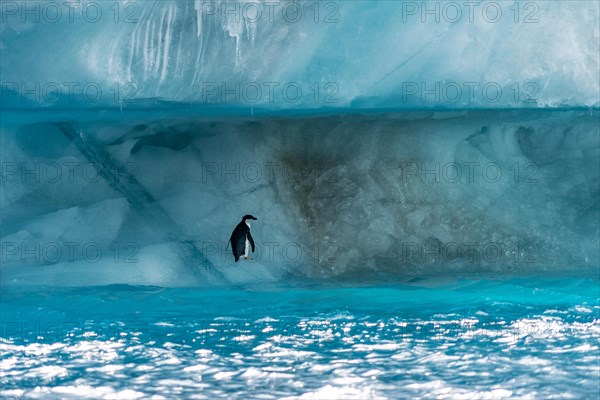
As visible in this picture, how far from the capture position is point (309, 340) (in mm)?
5742

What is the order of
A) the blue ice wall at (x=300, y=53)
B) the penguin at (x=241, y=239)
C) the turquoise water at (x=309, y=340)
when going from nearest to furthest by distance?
the turquoise water at (x=309, y=340) → the blue ice wall at (x=300, y=53) → the penguin at (x=241, y=239)

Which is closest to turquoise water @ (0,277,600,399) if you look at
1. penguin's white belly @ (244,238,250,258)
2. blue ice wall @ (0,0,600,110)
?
penguin's white belly @ (244,238,250,258)

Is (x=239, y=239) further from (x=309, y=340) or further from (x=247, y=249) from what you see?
(x=309, y=340)

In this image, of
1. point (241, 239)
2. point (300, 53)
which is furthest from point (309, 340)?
point (300, 53)

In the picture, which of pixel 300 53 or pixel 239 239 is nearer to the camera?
pixel 300 53

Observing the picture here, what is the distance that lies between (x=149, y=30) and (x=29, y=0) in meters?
0.80

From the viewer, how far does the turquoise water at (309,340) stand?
4.75m

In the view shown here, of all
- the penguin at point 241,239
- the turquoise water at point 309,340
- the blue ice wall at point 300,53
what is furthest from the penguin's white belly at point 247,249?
the blue ice wall at point 300,53

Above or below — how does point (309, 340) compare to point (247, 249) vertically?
below

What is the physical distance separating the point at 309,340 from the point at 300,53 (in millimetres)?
2030

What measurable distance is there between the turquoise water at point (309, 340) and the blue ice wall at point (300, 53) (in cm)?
140

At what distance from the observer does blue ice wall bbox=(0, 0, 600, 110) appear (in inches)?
262

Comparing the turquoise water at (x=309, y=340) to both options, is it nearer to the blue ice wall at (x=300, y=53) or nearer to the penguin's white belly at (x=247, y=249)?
the penguin's white belly at (x=247, y=249)

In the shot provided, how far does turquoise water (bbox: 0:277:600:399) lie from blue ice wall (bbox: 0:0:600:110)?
1395 mm
